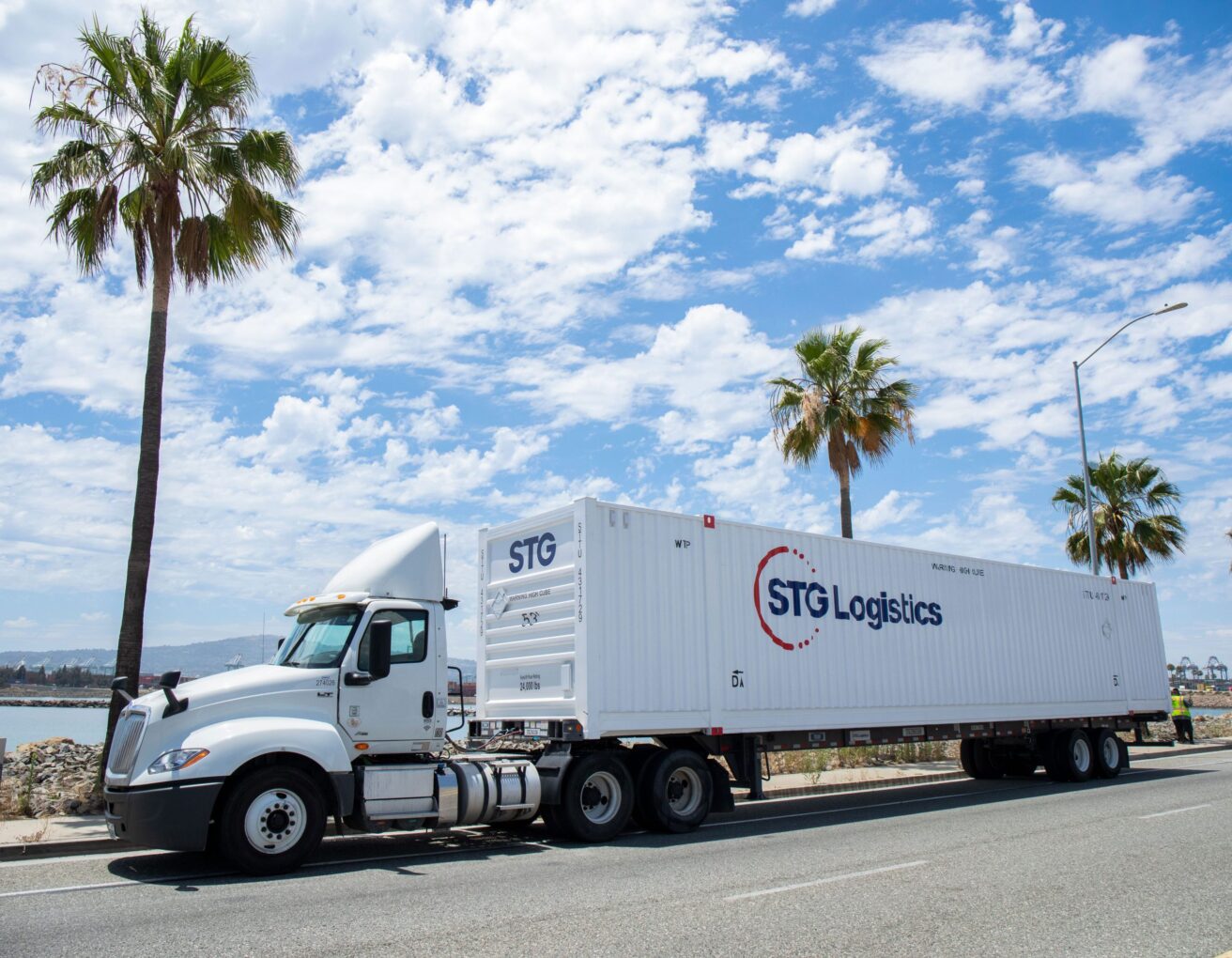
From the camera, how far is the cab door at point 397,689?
10211 mm

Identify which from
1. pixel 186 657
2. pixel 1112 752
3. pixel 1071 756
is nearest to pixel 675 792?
pixel 1071 756

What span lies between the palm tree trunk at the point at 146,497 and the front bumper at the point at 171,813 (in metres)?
4.05

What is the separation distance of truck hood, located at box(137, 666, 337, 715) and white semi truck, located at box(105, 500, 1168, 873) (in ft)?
0.07

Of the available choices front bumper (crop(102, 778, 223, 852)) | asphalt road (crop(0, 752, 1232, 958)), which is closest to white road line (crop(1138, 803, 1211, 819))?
asphalt road (crop(0, 752, 1232, 958))

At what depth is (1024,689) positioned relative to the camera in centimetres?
1730

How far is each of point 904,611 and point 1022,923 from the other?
883 centimetres

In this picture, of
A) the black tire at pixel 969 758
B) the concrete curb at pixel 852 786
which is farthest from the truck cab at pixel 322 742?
the black tire at pixel 969 758

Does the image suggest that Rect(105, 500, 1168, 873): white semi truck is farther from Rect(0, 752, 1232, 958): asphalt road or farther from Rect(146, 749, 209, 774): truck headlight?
Rect(0, 752, 1232, 958): asphalt road

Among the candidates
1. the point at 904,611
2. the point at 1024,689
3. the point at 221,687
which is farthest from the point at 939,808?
the point at 221,687

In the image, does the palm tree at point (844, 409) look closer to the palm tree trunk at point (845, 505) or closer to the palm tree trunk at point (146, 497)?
the palm tree trunk at point (845, 505)

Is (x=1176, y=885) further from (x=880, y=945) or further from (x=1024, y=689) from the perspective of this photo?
(x=1024, y=689)

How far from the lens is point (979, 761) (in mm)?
19344

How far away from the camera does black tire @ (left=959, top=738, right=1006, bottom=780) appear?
19.2 metres

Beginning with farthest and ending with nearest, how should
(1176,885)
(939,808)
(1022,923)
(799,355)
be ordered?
(799,355) → (939,808) → (1176,885) → (1022,923)
